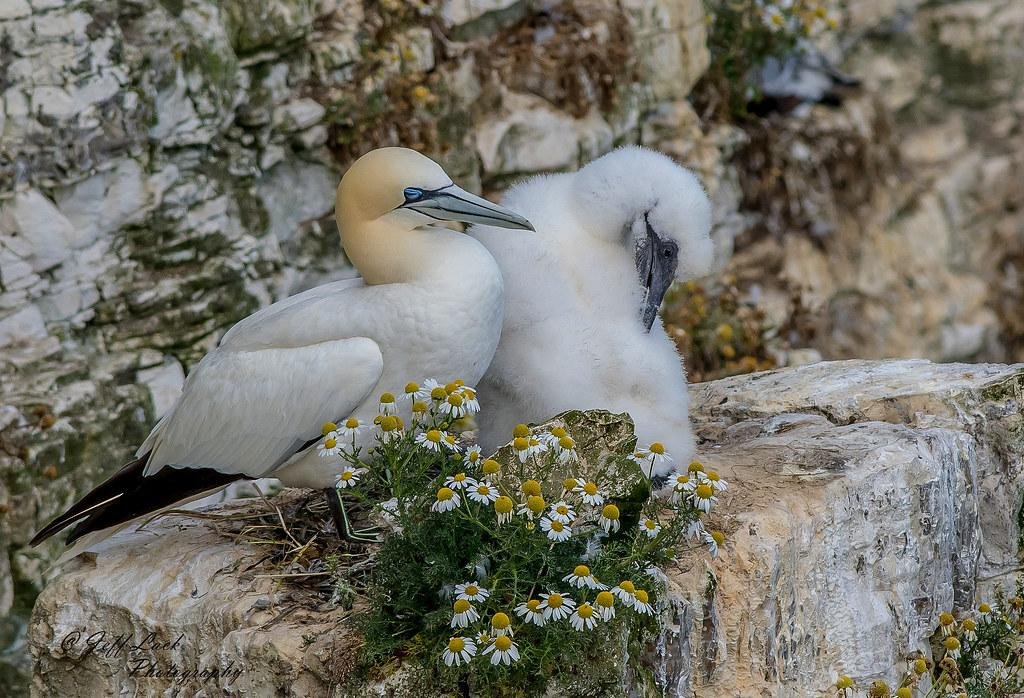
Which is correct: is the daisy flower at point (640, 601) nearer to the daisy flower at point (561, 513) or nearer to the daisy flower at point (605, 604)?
the daisy flower at point (605, 604)

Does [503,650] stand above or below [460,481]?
below

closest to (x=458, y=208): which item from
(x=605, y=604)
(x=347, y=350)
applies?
(x=347, y=350)

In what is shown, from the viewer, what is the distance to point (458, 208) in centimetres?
347

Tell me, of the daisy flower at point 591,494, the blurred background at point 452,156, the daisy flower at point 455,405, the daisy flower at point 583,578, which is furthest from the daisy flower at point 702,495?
the blurred background at point 452,156

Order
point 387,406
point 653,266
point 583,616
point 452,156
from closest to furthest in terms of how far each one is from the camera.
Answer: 1. point 583,616
2. point 387,406
3. point 653,266
4. point 452,156

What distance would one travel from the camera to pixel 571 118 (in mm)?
7016

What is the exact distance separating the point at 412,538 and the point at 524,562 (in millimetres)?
286

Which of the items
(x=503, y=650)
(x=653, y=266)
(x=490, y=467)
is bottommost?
(x=503, y=650)

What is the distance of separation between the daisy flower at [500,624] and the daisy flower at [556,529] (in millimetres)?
199

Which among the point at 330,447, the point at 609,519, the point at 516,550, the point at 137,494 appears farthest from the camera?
the point at 137,494

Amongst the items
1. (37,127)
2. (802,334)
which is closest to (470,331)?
(37,127)

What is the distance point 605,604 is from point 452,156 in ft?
14.1

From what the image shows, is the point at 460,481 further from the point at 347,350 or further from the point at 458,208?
the point at 458,208

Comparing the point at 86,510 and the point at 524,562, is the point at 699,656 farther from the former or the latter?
the point at 86,510
